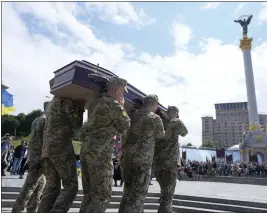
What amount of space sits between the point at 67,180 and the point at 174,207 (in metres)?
4.01

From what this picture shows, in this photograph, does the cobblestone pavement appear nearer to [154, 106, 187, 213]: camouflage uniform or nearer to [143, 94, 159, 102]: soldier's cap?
[154, 106, 187, 213]: camouflage uniform

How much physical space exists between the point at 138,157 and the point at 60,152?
110 centimetres

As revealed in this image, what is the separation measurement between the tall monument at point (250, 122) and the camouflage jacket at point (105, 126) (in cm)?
3811

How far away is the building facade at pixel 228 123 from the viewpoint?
122 m

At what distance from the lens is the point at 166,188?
5.04m

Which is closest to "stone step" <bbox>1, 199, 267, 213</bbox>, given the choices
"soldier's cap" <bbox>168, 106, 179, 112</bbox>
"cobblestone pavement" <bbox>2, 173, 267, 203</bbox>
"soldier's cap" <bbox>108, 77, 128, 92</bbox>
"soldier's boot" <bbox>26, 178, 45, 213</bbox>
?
"cobblestone pavement" <bbox>2, 173, 267, 203</bbox>

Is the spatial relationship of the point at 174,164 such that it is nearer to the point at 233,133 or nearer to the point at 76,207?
the point at 76,207

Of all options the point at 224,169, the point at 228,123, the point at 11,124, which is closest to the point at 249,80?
the point at 224,169

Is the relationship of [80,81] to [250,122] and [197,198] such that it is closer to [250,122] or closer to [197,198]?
[197,198]

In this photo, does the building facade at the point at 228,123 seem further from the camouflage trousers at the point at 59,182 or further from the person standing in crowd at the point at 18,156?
the camouflage trousers at the point at 59,182

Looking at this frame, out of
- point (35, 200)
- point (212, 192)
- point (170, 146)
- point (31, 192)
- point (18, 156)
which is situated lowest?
point (35, 200)

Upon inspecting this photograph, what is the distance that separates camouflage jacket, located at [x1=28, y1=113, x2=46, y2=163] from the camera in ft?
15.8

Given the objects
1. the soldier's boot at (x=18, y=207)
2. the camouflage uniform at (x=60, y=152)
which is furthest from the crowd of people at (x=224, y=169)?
the camouflage uniform at (x=60, y=152)

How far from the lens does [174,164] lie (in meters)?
5.14
